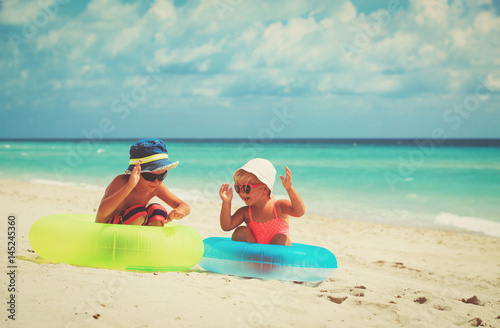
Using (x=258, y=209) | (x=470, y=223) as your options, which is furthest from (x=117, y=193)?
(x=470, y=223)

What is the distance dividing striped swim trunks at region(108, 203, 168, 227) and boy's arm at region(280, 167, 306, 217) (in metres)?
1.22

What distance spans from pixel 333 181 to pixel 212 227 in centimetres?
1104

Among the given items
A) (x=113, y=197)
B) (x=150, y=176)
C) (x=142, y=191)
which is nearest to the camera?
(x=113, y=197)

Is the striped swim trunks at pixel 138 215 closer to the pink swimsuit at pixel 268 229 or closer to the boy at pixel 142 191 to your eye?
the boy at pixel 142 191

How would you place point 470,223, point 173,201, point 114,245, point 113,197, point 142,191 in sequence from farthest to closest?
point 470,223
point 173,201
point 142,191
point 113,197
point 114,245

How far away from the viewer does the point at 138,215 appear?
442 cm

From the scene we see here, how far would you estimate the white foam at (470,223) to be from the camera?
9594mm

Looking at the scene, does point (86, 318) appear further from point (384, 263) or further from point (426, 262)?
point (426, 262)

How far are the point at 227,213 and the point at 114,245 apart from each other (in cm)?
121

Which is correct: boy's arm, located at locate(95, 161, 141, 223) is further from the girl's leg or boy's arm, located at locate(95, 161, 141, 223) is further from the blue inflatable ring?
the girl's leg

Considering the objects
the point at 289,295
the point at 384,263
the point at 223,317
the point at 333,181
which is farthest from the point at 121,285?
the point at 333,181

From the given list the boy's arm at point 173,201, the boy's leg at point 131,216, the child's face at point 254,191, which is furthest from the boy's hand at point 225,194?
the boy's leg at point 131,216

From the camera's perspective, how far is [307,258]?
4.50m

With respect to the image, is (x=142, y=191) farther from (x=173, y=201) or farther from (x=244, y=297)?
(x=244, y=297)
